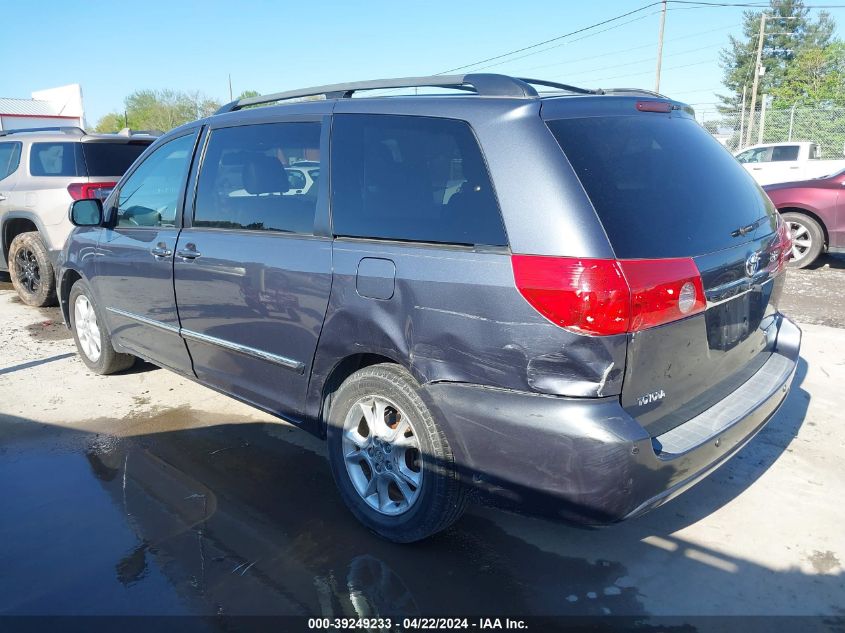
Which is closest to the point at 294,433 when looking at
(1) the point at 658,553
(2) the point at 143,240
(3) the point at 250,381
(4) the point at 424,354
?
(3) the point at 250,381

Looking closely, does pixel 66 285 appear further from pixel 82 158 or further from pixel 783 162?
pixel 783 162

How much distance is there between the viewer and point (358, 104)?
10.1 feet

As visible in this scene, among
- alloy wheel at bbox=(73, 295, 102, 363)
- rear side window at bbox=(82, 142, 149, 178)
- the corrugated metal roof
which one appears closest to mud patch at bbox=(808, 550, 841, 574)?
alloy wheel at bbox=(73, 295, 102, 363)

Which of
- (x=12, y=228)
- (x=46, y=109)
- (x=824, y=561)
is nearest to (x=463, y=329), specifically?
(x=824, y=561)

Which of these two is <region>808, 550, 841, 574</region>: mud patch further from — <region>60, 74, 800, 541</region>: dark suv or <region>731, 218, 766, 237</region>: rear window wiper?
<region>731, 218, 766, 237</region>: rear window wiper

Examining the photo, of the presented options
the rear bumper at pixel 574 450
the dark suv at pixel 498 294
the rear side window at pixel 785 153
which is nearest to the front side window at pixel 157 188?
the dark suv at pixel 498 294

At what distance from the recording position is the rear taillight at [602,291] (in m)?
2.25

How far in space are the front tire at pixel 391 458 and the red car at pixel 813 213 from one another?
7814 mm

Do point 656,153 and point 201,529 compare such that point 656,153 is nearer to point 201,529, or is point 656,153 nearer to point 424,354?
point 424,354

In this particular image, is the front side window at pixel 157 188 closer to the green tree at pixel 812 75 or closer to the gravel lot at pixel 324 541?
the gravel lot at pixel 324 541

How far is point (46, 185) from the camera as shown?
7086 mm

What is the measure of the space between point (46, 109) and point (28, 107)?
107 cm

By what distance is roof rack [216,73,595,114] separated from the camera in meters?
2.66

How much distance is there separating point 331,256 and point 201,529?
1422 mm
